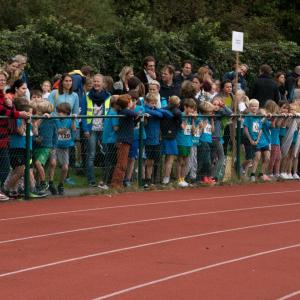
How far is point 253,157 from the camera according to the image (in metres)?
21.5

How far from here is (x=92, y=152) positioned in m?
18.3

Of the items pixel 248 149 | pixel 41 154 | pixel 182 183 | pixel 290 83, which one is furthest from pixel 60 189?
pixel 290 83

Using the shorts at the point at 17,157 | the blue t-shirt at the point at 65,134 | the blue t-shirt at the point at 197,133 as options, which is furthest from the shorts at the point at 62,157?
the blue t-shirt at the point at 197,133

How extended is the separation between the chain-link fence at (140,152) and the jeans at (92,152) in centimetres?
2

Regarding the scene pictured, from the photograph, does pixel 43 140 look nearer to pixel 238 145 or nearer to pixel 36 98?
pixel 36 98

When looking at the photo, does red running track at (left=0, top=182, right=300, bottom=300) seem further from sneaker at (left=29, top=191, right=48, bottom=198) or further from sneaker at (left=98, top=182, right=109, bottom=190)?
sneaker at (left=98, top=182, right=109, bottom=190)

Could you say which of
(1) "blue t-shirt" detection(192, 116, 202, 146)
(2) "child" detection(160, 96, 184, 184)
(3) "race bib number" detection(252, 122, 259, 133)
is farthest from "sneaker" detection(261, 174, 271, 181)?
(2) "child" detection(160, 96, 184, 184)

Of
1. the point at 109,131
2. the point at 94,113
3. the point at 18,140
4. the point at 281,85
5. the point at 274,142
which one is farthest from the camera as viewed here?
the point at 281,85

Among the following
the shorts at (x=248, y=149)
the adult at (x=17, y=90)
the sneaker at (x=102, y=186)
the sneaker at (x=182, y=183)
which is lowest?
the sneaker at (x=182, y=183)

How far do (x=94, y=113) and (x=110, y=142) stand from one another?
120 cm

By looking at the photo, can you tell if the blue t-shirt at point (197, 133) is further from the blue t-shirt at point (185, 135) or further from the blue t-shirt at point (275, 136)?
the blue t-shirt at point (275, 136)

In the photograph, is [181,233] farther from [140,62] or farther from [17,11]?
[17,11]

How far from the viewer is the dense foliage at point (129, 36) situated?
23547 mm

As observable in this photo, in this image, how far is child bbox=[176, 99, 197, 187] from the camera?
19.6 meters
